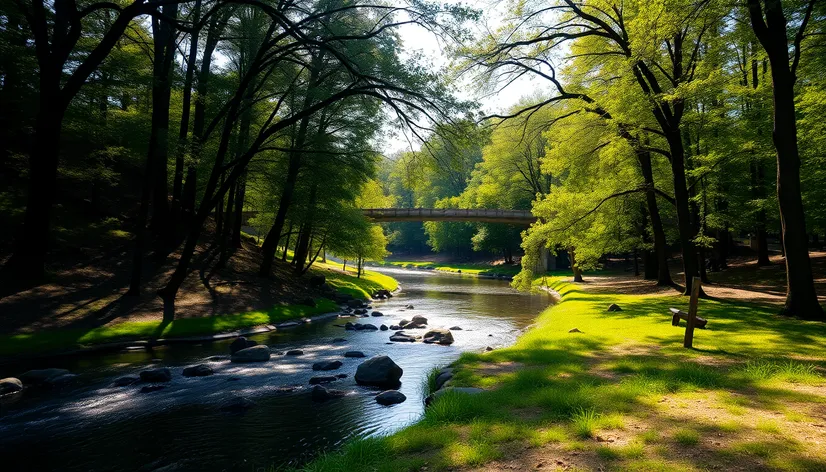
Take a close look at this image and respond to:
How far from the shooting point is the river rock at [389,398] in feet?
30.4

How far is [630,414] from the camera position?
18.8 feet

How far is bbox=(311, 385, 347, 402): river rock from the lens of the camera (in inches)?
374

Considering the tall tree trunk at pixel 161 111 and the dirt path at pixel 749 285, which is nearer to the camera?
the tall tree trunk at pixel 161 111

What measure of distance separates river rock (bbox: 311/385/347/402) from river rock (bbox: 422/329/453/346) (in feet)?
21.8

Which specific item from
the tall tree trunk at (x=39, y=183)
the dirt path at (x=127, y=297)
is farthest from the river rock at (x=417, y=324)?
the tall tree trunk at (x=39, y=183)

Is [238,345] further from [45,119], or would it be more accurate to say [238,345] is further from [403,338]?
[45,119]

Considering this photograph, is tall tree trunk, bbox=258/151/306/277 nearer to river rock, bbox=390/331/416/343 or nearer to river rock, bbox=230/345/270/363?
river rock, bbox=390/331/416/343

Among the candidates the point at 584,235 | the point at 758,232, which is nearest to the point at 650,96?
the point at 584,235

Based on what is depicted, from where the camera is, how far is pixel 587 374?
8086mm

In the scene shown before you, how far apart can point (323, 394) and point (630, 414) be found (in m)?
6.16

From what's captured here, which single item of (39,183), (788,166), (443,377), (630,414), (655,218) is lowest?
(443,377)

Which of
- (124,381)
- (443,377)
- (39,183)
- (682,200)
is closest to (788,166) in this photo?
(682,200)

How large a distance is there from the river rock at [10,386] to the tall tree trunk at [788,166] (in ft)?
64.5

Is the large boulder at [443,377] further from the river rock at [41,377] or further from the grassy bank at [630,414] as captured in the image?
the river rock at [41,377]
